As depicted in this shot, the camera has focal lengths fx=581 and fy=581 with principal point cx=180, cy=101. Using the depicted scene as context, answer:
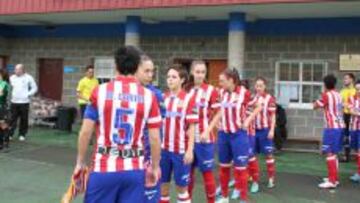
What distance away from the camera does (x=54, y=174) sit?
31.8 ft

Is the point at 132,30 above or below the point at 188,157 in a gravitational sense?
above

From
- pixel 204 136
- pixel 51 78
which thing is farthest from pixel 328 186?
pixel 51 78

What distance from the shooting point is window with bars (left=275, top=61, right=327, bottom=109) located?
14188 mm

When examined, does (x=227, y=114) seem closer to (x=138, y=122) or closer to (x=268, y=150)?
(x=268, y=150)

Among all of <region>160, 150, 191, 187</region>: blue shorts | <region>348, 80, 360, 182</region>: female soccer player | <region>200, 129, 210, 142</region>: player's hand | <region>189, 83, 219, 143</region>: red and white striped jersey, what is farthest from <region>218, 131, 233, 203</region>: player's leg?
<region>348, 80, 360, 182</region>: female soccer player

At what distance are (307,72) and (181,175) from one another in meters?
8.86

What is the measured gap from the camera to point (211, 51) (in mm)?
15375

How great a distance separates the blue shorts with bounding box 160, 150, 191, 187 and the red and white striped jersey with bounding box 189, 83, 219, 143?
541 millimetres

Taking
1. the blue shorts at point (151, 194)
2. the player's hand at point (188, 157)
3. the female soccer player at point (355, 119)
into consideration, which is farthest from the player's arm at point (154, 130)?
the female soccer player at point (355, 119)

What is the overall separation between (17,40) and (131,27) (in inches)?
227

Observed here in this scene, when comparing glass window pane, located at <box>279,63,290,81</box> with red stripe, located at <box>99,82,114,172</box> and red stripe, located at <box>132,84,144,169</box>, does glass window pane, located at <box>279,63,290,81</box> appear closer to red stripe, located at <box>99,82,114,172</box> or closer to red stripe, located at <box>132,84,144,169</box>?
red stripe, located at <box>132,84,144,169</box>

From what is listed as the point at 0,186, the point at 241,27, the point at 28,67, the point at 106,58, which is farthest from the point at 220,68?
the point at 0,186

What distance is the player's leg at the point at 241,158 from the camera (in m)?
7.38

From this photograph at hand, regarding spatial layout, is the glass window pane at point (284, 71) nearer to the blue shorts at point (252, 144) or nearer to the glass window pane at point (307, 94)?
the glass window pane at point (307, 94)
